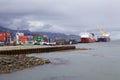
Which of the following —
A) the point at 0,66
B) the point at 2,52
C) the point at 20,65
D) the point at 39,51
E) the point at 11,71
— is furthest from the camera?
the point at 39,51

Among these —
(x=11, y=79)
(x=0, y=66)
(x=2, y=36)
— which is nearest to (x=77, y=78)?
(x=11, y=79)

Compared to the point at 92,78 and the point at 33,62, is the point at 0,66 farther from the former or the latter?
the point at 92,78

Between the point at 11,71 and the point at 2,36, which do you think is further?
the point at 2,36

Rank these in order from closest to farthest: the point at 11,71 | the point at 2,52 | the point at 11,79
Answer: the point at 11,79 → the point at 11,71 → the point at 2,52

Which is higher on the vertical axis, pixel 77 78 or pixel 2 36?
pixel 2 36

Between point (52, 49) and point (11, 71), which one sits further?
point (52, 49)

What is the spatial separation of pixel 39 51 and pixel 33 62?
39136 millimetres

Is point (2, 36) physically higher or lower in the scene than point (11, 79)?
higher

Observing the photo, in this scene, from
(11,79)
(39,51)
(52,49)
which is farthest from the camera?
(52,49)

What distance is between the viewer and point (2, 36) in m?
133

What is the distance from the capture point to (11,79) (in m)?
31.1

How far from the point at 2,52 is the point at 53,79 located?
111ft

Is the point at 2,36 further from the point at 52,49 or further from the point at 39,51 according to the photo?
the point at 39,51

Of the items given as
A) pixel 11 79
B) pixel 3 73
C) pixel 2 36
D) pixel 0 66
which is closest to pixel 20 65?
pixel 0 66
